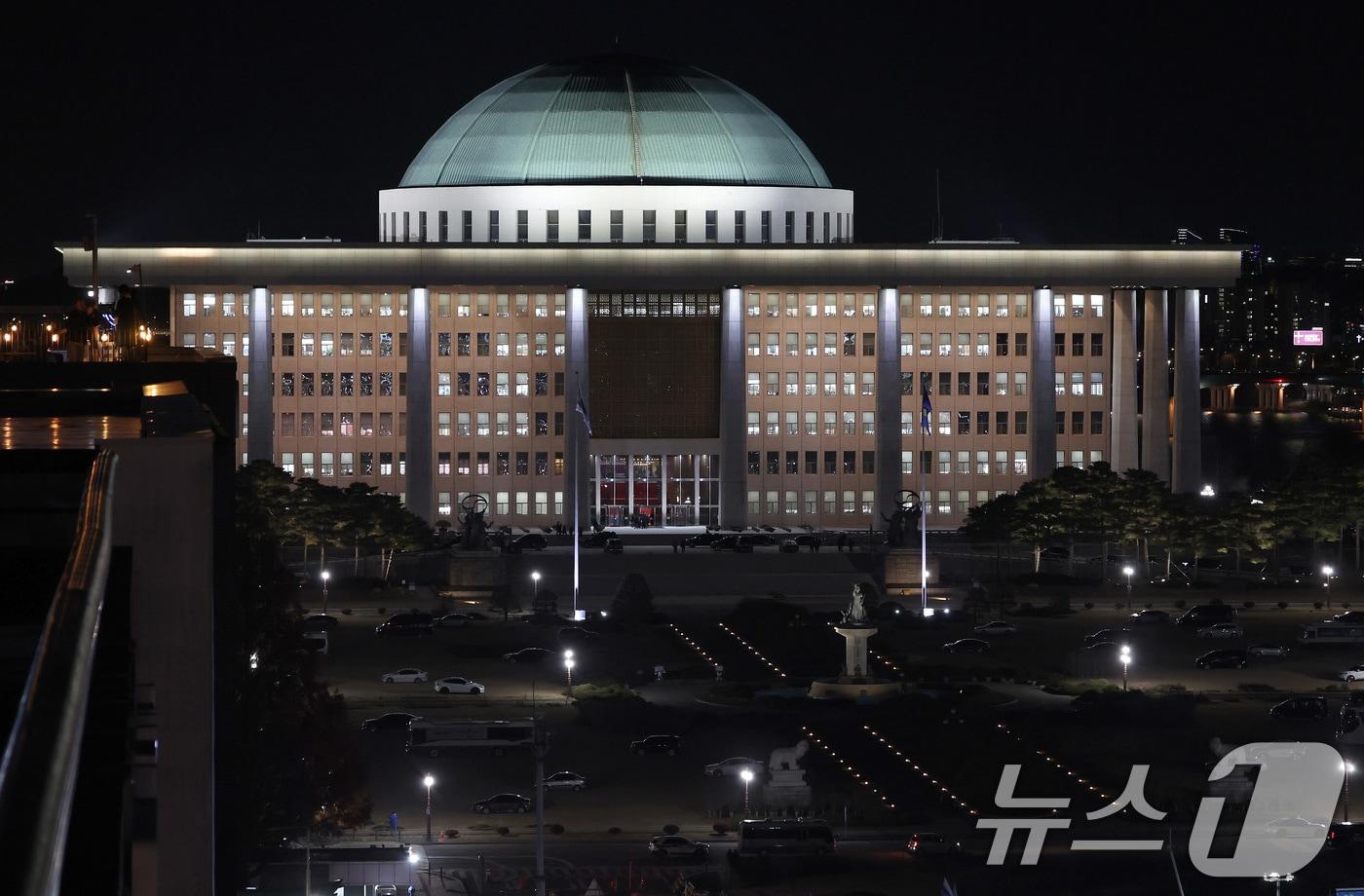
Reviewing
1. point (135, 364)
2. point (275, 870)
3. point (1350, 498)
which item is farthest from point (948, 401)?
point (135, 364)

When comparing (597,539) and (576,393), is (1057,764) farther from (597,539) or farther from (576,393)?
(576,393)

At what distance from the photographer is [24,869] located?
782 centimetres

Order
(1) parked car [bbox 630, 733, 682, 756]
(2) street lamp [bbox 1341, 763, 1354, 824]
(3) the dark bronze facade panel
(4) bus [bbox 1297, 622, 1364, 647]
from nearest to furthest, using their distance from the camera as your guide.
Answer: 1. (2) street lamp [bbox 1341, 763, 1354, 824]
2. (1) parked car [bbox 630, 733, 682, 756]
3. (4) bus [bbox 1297, 622, 1364, 647]
4. (3) the dark bronze facade panel

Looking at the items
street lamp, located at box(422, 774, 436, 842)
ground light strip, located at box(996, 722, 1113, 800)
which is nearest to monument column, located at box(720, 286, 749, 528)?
ground light strip, located at box(996, 722, 1113, 800)

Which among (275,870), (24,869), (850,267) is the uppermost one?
(850,267)

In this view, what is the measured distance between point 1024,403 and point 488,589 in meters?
50.9

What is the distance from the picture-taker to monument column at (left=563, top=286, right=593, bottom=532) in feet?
492

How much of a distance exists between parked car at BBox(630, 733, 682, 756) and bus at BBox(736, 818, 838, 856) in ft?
45.6

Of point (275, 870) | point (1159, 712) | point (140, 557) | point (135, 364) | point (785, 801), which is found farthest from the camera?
point (1159, 712)

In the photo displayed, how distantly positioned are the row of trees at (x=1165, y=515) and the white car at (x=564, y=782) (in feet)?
194

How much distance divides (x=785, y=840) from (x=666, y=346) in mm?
98476

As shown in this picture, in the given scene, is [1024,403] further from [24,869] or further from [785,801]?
[24,869]

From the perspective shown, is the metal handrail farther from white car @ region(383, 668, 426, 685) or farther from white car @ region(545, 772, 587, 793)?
white car @ region(383, 668, 426, 685)

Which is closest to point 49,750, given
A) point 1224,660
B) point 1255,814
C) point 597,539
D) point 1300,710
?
point 1255,814
